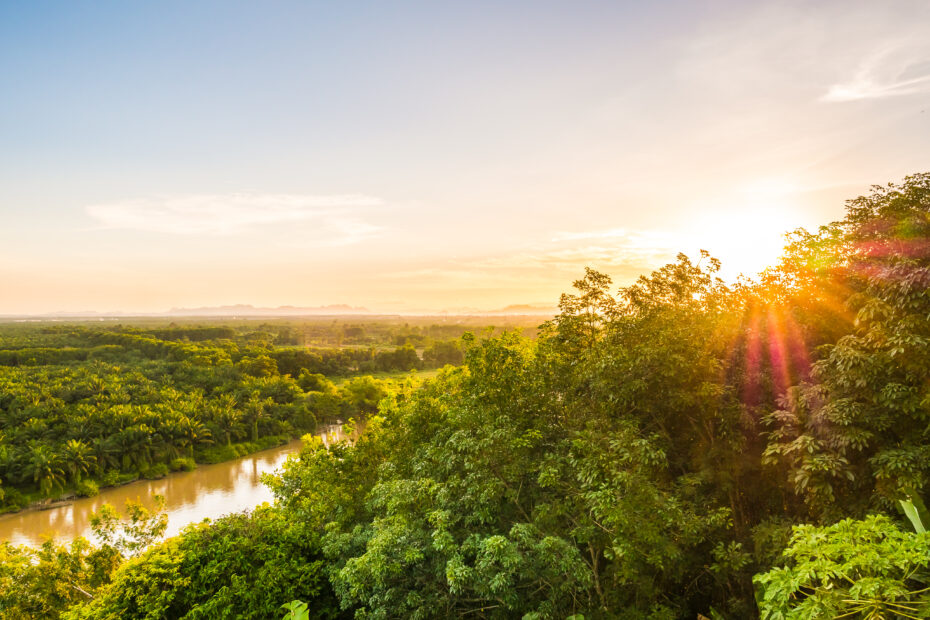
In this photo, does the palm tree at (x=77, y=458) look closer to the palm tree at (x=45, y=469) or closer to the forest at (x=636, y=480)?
the palm tree at (x=45, y=469)

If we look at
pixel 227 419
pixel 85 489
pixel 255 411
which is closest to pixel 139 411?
pixel 227 419

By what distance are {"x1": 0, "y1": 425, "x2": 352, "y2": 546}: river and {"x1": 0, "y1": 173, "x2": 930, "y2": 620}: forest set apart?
12211 millimetres

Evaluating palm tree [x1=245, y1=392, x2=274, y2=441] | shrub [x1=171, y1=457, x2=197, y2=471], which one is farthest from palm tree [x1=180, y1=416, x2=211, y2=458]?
palm tree [x1=245, y1=392, x2=274, y2=441]

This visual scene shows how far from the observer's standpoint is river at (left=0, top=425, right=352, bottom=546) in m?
24.6

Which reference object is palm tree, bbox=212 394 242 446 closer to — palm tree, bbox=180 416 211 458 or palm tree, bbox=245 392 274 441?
palm tree, bbox=245 392 274 441

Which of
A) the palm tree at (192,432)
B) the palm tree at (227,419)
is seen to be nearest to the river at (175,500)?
the palm tree at (192,432)

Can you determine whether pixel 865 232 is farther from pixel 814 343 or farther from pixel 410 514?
pixel 410 514

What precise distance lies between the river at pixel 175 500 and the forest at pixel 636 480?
12.2m

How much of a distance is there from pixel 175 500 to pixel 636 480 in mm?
30497

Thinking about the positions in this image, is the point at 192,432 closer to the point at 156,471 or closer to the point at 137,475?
the point at 156,471

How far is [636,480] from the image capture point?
22.4 ft

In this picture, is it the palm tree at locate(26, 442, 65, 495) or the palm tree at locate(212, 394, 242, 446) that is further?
the palm tree at locate(212, 394, 242, 446)

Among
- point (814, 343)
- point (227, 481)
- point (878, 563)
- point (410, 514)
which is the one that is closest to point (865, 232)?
point (814, 343)

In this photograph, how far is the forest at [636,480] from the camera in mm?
6039
